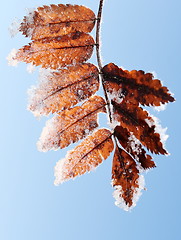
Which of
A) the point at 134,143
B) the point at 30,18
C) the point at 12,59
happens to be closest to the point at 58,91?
the point at 12,59

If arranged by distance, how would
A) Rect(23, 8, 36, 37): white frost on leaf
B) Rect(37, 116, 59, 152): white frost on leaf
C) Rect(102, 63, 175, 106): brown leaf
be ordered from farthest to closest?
Rect(37, 116, 59, 152): white frost on leaf
Rect(23, 8, 36, 37): white frost on leaf
Rect(102, 63, 175, 106): brown leaf

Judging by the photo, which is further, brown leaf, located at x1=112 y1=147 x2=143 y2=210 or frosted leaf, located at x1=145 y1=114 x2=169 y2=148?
brown leaf, located at x1=112 y1=147 x2=143 y2=210

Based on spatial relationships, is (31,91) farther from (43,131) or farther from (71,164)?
(71,164)

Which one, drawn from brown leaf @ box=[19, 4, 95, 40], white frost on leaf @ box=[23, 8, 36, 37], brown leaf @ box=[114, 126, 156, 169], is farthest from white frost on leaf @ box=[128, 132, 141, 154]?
white frost on leaf @ box=[23, 8, 36, 37]

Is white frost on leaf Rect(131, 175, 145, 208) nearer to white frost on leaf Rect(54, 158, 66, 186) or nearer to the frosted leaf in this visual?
the frosted leaf

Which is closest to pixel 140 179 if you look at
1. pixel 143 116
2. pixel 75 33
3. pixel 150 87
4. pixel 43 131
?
pixel 143 116

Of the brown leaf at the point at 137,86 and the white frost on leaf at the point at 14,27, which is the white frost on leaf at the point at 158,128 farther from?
the white frost on leaf at the point at 14,27

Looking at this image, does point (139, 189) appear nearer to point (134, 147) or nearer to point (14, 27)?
point (134, 147)
